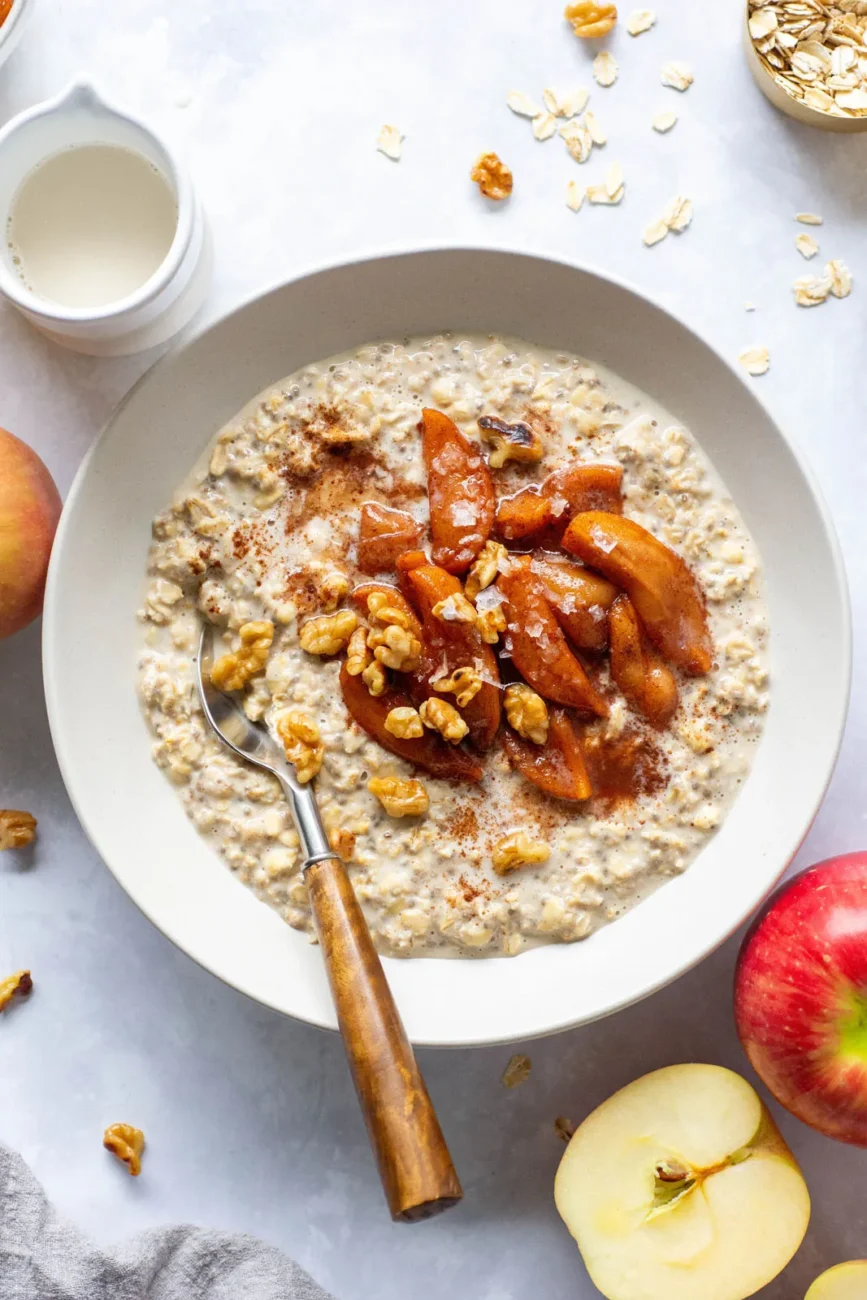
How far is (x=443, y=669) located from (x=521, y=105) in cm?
77

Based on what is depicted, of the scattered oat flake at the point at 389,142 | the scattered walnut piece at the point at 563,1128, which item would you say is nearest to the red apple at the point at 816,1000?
the scattered walnut piece at the point at 563,1128

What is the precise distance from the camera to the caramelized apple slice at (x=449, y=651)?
4.47 ft

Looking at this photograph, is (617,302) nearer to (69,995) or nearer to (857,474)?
(857,474)

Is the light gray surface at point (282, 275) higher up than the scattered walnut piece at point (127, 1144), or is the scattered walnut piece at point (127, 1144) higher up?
the light gray surface at point (282, 275)

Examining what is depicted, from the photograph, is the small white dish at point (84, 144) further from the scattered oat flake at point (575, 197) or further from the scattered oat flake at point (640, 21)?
the scattered oat flake at point (640, 21)

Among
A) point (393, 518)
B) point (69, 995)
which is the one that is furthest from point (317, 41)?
point (69, 995)

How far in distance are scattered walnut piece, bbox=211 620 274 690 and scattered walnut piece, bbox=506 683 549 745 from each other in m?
0.30

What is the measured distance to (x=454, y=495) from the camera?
139 cm

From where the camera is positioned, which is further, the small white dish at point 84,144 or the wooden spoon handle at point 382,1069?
the small white dish at point 84,144

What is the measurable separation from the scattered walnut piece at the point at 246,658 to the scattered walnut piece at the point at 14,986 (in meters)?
0.49

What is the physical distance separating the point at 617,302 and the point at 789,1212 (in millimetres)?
1092

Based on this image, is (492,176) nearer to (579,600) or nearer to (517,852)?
(579,600)

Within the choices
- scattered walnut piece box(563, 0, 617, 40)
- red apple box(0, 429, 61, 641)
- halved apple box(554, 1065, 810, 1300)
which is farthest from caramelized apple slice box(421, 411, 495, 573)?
halved apple box(554, 1065, 810, 1300)

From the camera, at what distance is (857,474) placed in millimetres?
1515
